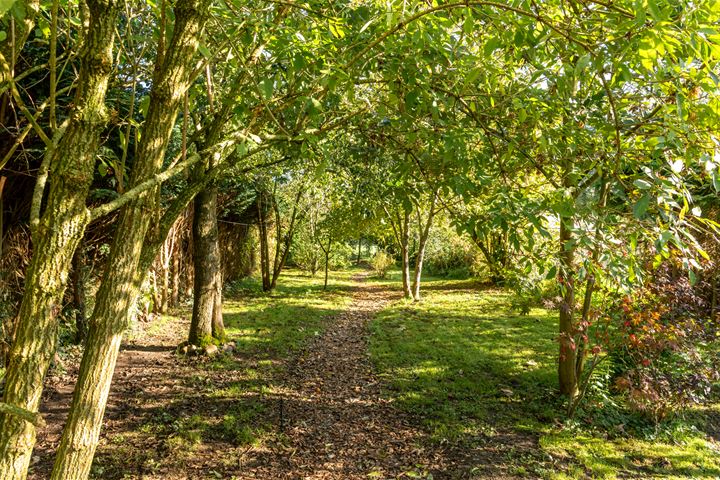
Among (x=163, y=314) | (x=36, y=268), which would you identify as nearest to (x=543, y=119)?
(x=36, y=268)

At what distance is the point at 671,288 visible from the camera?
5391 millimetres

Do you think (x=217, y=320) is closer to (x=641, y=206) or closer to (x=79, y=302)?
(x=79, y=302)

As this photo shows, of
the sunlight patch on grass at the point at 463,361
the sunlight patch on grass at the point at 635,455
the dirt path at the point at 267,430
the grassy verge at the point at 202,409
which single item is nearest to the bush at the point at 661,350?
the sunlight patch on grass at the point at 635,455

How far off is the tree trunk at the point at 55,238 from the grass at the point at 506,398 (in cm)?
426

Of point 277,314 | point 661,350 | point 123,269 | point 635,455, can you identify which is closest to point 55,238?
point 123,269

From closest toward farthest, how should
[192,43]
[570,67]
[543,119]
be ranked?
[192,43] < [570,67] < [543,119]

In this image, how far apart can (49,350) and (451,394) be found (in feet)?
17.8

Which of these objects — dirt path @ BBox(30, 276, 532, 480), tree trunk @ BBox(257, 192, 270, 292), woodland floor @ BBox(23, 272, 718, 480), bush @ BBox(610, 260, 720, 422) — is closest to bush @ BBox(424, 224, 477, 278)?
tree trunk @ BBox(257, 192, 270, 292)

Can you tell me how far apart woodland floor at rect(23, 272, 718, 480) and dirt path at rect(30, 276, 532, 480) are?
1 centimetres

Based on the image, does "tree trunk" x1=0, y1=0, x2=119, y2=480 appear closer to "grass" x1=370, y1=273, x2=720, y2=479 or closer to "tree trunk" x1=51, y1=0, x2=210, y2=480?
"tree trunk" x1=51, y1=0, x2=210, y2=480

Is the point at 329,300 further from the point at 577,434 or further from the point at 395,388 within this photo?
the point at 577,434

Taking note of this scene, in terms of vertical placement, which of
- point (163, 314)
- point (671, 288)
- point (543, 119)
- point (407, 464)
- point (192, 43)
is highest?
point (543, 119)

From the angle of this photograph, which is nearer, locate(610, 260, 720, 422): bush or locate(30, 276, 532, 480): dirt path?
locate(30, 276, 532, 480): dirt path

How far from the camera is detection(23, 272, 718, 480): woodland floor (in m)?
4.09
